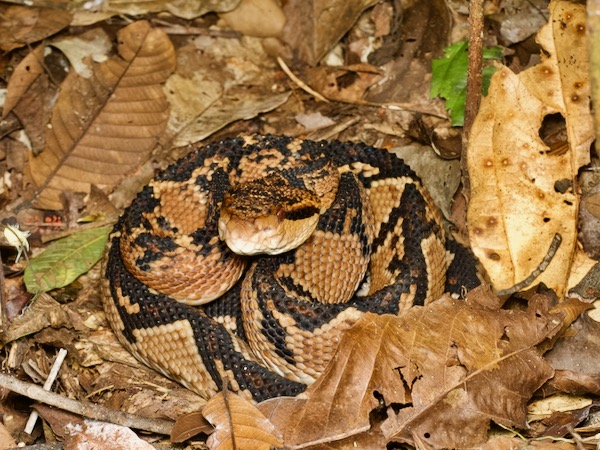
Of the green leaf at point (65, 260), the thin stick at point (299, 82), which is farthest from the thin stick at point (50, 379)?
the thin stick at point (299, 82)

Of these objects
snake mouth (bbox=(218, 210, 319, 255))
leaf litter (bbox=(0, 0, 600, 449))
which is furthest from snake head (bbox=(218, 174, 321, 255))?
leaf litter (bbox=(0, 0, 600, 449))

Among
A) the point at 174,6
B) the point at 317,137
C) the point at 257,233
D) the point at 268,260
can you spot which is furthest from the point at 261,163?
the point at 174,6

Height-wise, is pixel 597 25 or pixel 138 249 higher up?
pixel 597 25

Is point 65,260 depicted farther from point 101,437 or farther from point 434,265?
point 434,265

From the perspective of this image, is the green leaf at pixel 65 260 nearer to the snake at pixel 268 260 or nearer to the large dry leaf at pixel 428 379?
the snake at pixel 268 260

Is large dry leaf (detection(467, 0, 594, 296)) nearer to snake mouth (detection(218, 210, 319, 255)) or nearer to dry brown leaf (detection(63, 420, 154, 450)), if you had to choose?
snake mouth (detection(218, 210, 319, 255))

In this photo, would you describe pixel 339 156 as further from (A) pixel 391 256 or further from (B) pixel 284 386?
(B) pixel 284 386

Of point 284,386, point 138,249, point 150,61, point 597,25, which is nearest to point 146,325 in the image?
point 138,249
